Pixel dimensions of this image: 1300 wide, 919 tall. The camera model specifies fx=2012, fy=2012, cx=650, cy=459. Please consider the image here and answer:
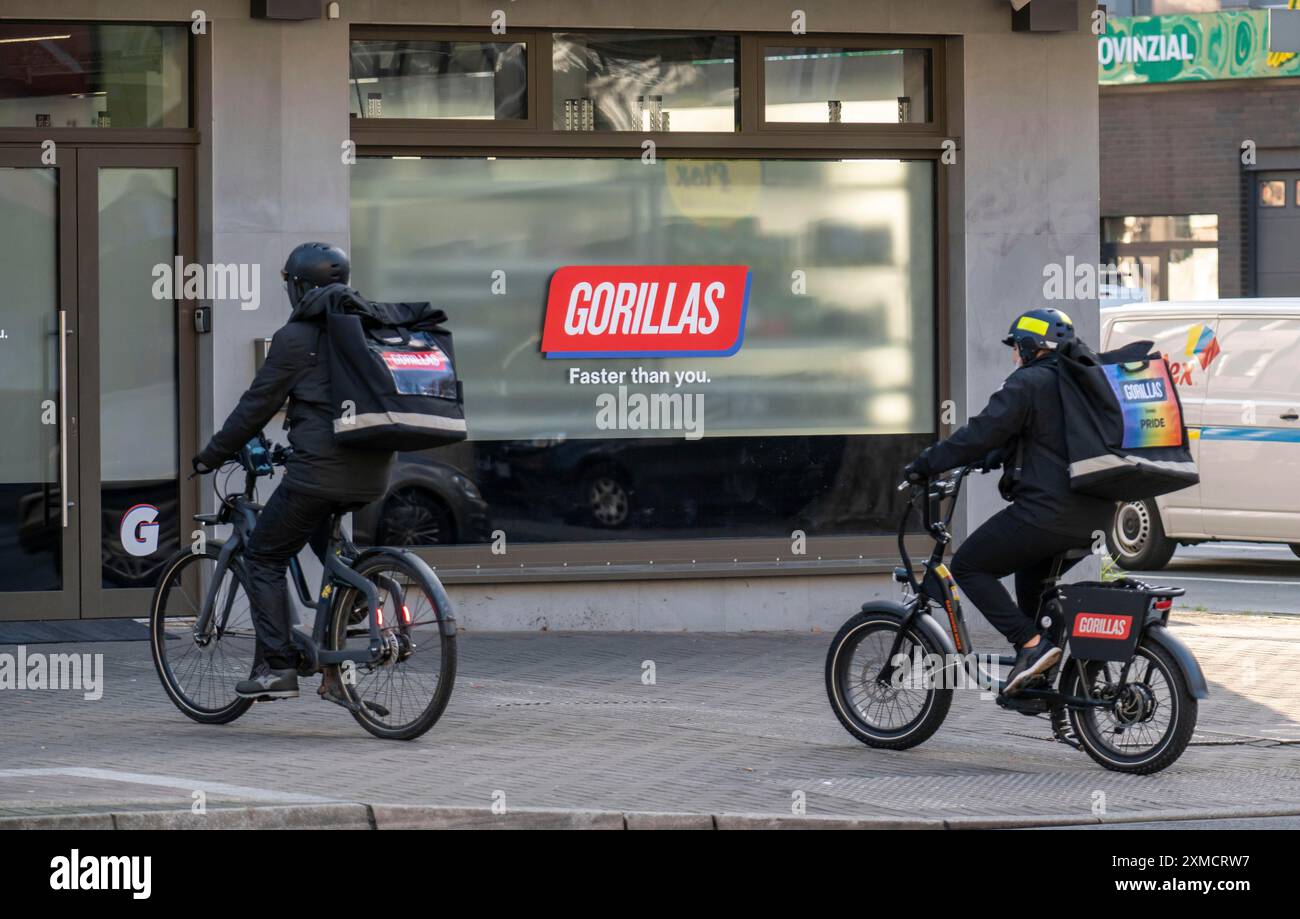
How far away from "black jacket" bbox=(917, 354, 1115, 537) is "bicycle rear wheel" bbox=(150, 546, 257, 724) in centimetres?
301

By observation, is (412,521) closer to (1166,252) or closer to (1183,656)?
(1183,656)

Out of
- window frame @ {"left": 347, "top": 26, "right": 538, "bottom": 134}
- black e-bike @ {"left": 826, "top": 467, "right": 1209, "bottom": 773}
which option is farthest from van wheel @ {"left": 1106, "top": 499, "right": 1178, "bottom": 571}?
black e-bike @ {"left": 826, "top": 467, "right": 1209, "bottom": 773}

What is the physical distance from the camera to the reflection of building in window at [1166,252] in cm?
2778

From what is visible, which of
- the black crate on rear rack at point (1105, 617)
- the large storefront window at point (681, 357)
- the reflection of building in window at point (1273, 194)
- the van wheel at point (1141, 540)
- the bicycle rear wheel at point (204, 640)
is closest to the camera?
the black crate on rear rack at point (1105, 617)

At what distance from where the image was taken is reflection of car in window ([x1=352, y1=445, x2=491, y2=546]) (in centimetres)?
1150

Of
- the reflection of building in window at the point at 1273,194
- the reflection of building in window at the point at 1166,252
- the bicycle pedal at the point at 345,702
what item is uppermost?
the reflection of building in window at the point at 1273,194

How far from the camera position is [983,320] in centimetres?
1202

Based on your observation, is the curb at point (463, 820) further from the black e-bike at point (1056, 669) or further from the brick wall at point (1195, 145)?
the brick wall at point (1195, 145)

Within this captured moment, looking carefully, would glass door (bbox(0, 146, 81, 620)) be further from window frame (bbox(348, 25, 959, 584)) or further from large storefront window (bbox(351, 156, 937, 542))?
window frame (bbox(348, 25, 959, 584))

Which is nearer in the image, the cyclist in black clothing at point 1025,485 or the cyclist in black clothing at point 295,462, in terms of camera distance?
the cyclist in black clothing at point 1025,485

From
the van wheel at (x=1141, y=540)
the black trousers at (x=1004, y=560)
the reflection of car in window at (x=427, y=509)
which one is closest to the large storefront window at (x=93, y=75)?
the reflection of car in window at (x=427, y=509)

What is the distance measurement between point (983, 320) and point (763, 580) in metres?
2.04

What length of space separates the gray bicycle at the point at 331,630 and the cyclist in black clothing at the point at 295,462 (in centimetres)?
9
